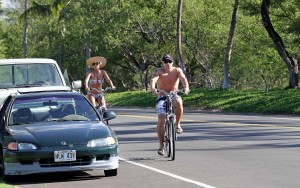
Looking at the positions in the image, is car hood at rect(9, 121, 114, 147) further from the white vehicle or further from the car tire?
the white vehicle

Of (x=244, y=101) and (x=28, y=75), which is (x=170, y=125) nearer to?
(x=28, y=75)

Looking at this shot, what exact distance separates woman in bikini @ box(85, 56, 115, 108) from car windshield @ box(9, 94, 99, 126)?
249 inches

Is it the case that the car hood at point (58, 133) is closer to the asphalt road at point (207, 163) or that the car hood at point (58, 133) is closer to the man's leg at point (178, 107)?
the asphalt road at point (207, 163)

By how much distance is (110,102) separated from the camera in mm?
49812

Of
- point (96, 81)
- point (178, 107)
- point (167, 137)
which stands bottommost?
point (167, 137)

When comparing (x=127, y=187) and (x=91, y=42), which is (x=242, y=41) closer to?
(x=91, y=42)

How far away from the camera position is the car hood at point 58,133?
1171cm

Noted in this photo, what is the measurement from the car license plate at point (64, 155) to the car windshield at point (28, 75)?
235 inches

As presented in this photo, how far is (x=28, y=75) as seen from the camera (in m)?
17.8

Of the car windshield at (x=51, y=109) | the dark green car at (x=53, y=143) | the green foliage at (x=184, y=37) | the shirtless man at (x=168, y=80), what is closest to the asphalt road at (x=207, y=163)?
the dark green car at (x=53, y=143)

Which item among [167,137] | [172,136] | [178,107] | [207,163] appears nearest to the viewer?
[207,163]

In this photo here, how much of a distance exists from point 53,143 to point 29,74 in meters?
6.39

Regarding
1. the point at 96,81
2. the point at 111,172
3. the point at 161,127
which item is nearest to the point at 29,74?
the point at 96,81

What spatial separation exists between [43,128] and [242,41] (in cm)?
4606
